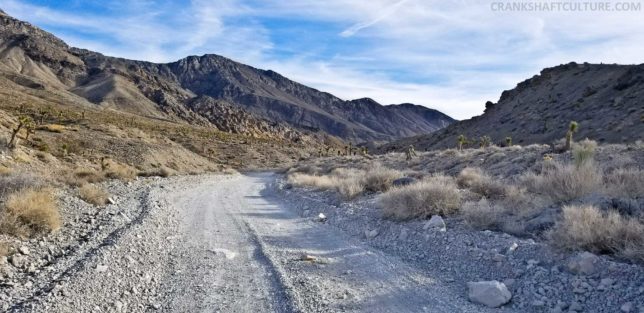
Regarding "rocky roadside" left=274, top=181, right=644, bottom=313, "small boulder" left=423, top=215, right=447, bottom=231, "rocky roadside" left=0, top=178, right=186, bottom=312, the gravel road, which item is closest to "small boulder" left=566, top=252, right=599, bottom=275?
"rocky roadside" left=274, top=181, right=644, bottom=313

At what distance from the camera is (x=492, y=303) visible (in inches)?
255

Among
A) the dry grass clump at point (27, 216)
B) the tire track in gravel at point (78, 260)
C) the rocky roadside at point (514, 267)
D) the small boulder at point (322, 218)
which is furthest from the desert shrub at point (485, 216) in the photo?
the dry grass clump at point (27, 216)

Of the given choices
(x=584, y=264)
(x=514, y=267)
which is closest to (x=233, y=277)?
(x=514, y=267)

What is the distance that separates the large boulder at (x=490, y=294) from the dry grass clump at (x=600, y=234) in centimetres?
156

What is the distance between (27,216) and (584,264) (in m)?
9.96

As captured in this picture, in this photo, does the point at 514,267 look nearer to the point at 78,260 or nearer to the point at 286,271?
the point at 286,271

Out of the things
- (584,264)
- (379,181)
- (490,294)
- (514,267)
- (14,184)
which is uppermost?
(14,184)

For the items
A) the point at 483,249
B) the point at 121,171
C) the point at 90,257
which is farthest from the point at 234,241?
the point at 121,171

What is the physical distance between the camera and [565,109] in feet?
182

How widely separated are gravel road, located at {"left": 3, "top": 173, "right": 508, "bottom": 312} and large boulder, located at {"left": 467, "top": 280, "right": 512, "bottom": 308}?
13 centimetres

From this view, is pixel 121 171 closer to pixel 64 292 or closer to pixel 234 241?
pixel 234 241

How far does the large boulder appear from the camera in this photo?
6.50 meters

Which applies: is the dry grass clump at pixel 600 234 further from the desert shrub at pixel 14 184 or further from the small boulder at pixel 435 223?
the desert shrub at pixel 14 184

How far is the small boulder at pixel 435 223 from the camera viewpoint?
10117mm
